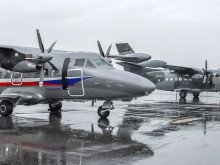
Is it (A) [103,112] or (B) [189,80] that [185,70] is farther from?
(A) [103,112]

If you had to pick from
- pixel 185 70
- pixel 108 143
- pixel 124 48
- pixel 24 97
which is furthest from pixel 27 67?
pixel 124 48

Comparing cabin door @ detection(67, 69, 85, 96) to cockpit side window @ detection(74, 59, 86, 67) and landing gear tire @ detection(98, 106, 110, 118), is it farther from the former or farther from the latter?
landing gear tire @ detection(98, 106, 110, 118)

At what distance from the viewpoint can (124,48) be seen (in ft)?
135

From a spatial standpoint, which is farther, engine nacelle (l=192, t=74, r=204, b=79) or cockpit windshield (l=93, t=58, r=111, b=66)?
engine nacelle (l=192, t=74, r=204, b=79)

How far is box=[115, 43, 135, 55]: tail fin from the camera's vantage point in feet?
134

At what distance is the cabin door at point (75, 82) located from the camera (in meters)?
15.2

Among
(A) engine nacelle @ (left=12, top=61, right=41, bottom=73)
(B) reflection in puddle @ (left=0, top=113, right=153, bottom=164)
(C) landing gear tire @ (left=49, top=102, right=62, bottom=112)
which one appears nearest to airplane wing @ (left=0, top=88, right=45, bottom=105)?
(A) engine nacelle @ (left=12, top=61, right=41, bottom=73)

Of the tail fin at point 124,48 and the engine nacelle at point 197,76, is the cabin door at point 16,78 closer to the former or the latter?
the tail fin at point 124,48

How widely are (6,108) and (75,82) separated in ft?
13.8

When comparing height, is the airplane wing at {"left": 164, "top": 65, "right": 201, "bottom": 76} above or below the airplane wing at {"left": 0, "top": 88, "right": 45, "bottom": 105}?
above

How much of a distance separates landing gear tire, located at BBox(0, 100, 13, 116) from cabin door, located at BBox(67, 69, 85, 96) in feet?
11.5

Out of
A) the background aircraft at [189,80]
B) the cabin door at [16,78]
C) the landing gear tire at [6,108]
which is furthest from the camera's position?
the background aircraft at [189,80]

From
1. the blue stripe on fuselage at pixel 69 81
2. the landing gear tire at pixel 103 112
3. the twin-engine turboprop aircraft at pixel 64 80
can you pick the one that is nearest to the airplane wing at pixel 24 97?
the twin-engine turboprop aircraft at pixel 64 80

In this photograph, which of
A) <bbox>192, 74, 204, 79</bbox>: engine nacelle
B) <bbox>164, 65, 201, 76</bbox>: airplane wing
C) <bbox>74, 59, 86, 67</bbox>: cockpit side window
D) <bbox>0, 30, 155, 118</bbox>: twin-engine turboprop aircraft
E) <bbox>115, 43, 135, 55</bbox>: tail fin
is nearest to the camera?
<bbox>0, 30, 155, 118</bbox>: twin-engine turboprop aircraft
